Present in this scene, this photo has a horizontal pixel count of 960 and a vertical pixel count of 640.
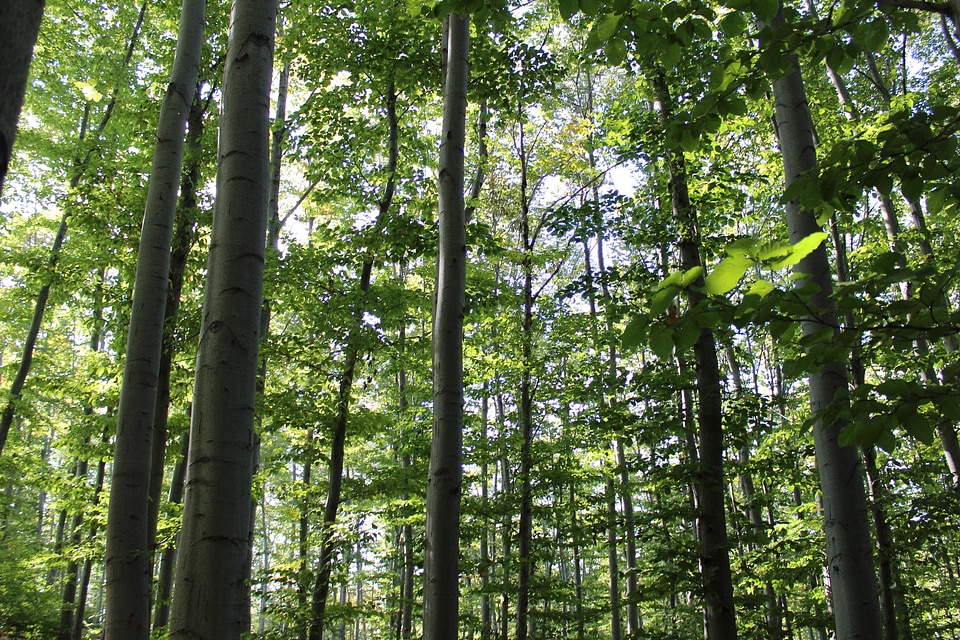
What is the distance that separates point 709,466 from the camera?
6.19 metres

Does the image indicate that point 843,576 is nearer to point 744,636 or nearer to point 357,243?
point 357,243

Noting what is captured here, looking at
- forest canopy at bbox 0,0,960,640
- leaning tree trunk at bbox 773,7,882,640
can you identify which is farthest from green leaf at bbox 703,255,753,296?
leaning tree trunk at bbox 773,7,882,640

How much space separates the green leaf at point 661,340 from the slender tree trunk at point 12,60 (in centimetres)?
141

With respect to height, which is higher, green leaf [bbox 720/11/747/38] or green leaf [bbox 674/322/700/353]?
green leaf [bbox 720/11/747/38]

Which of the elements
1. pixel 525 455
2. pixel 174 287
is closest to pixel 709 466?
pixel 525 455

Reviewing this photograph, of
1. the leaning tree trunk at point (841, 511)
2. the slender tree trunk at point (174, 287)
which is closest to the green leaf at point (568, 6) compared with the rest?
the leaning tree trunk at point (841, 511)

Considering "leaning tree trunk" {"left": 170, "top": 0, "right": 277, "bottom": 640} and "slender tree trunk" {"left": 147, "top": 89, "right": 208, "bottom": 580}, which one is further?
"slender tree trunk" {"left": 147, "top": 89, "right": 208, "bottom": 580}

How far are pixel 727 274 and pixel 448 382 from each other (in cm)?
261

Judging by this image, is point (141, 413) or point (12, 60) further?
point (141, 413)

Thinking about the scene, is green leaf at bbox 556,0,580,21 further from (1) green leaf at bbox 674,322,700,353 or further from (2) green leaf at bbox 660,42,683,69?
(1) green leaf at bbox 674,322,700,353

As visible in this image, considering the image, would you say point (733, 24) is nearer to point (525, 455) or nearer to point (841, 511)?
point (841, 511)

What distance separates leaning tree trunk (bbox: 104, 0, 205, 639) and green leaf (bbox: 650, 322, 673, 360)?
4.12 m

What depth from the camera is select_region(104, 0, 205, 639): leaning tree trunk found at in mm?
4285

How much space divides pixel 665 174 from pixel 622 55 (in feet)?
19.1
